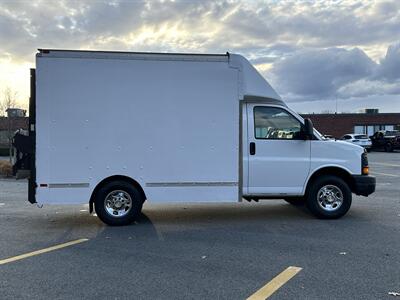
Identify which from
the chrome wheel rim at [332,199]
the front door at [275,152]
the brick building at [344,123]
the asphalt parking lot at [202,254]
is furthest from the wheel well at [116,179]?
the brick building at [344,123]

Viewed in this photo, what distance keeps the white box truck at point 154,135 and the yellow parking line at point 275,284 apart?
284 cm

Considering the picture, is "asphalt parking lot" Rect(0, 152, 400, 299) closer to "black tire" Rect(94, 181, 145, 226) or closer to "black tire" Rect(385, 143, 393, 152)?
"black tire" Rect(94, 181, 145, 226)

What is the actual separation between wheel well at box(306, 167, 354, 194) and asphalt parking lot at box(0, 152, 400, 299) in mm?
700

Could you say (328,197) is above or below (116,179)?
below

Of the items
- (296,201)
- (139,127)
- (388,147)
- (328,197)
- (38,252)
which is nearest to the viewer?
(38,252)

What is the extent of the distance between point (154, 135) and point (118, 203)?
1.36 m

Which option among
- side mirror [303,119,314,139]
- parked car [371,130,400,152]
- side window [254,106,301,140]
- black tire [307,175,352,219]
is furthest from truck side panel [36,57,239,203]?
parked car [371,130,400,152]

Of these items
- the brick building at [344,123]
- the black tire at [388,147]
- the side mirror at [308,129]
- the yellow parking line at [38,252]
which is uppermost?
the brick building at [344,123]

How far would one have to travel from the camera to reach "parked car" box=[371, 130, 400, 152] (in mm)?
36656

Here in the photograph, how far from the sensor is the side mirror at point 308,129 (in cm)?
830

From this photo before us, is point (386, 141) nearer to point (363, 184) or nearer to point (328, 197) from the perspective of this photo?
point (363, 184)

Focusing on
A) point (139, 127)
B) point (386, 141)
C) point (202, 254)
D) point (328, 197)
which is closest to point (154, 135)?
point (139, 127)

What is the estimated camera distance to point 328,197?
8500mm

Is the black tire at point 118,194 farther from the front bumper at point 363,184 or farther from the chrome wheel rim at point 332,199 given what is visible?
the front bumper at point 363,184
